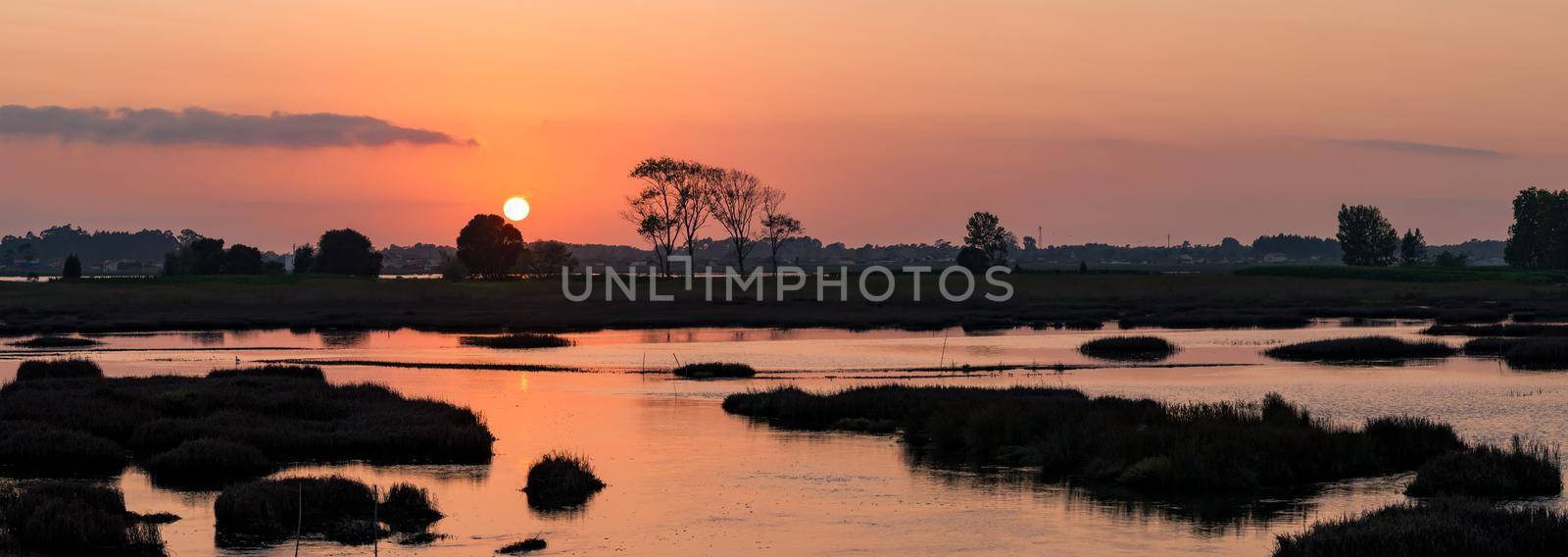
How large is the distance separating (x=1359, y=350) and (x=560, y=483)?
1895 inches

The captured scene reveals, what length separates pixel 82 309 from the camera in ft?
365

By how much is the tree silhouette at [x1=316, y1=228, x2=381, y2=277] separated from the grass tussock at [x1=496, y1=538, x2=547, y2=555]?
158 m

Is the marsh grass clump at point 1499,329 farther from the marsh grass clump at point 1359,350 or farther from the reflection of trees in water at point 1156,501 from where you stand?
→ the reflection of trees in water at point 1156,501

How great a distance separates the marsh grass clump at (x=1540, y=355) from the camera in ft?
198

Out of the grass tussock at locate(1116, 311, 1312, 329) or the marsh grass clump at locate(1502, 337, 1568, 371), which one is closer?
the marsh grass clump at locate(1502, 337, 1568, 371)

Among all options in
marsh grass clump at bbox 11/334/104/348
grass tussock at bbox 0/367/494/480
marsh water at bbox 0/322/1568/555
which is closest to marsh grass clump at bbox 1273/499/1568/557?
marsh water at bbox 0/322/1568/555

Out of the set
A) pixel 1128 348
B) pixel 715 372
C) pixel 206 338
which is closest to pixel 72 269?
pixel 206 338

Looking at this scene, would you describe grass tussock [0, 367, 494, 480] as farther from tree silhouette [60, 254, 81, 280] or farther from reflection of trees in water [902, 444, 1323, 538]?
tree silhouette [60, 254, 81, 280]

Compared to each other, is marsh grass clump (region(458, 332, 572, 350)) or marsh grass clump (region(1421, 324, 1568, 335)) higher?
marsh grass clump (region(1421, 324, 1568, 335))

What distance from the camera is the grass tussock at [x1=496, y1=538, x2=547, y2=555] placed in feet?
77.1

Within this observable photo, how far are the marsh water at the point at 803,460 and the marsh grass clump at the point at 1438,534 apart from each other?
187 cm

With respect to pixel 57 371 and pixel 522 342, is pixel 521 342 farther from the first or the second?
pixel 57 371

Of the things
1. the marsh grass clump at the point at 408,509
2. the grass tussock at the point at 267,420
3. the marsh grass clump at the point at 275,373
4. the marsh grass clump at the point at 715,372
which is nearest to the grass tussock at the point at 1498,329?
the marsh grass clump at the point at 715,372

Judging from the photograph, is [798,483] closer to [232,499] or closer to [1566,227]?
[232,499]
